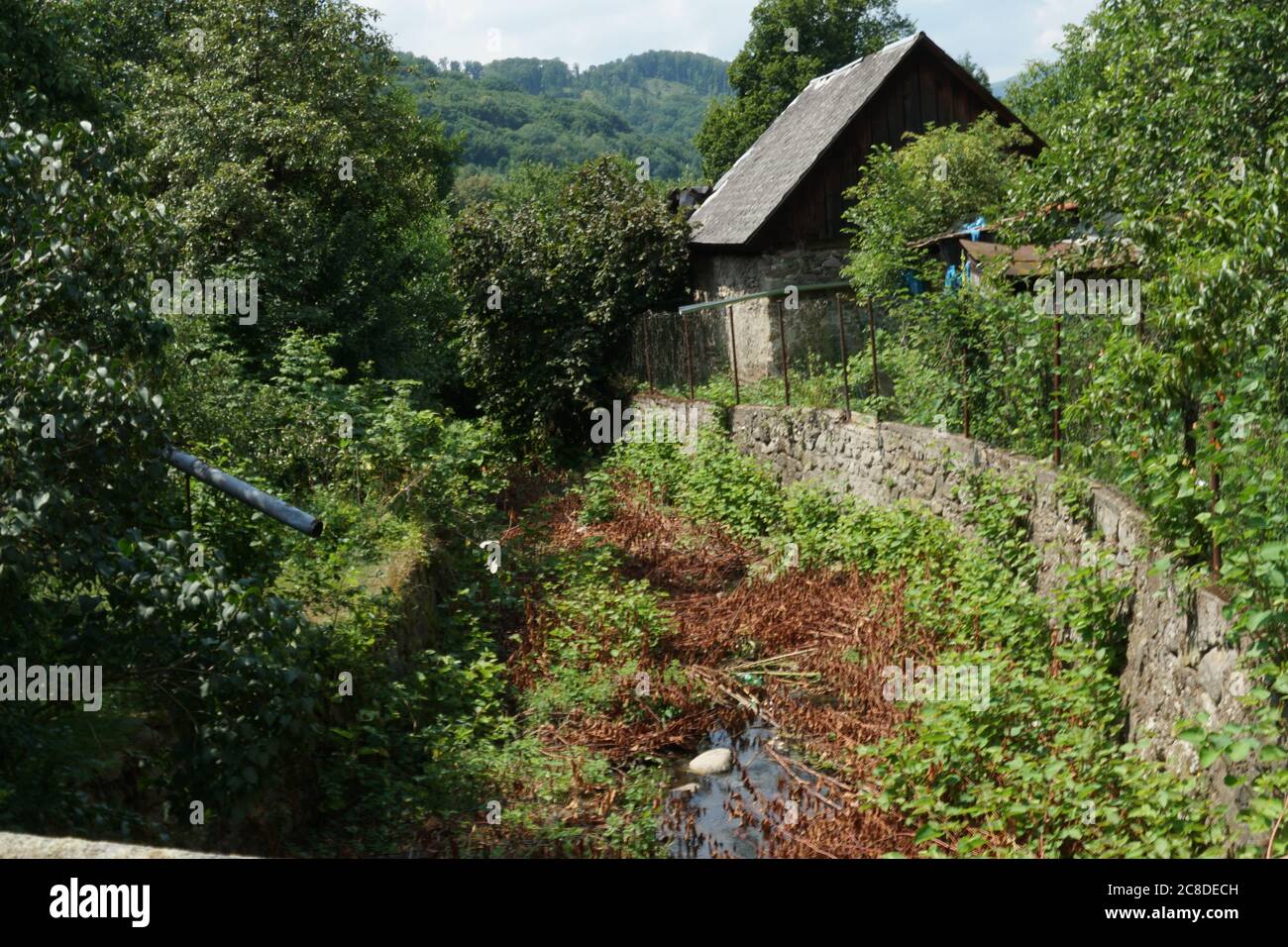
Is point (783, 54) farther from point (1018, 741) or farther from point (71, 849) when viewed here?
point (71, 849)

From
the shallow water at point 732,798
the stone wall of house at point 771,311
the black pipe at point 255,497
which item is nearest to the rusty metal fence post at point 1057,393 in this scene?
the shallow water at point 732,798

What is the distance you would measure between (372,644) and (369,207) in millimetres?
15870

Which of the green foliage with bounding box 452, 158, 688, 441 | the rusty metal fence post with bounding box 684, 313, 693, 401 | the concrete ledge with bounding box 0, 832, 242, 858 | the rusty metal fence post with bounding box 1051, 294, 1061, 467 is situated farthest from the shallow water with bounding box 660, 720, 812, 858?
the green foliage with bounding box 452, 158, 688, 441

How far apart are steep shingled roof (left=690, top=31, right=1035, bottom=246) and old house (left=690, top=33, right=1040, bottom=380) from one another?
0.03m

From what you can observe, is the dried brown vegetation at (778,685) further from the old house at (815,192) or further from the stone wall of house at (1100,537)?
the old house at (815,192)

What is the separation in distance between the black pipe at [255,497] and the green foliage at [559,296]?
47.2 ft

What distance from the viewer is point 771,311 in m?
18.0

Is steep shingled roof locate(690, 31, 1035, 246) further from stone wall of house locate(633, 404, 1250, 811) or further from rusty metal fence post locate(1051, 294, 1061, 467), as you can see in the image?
rusty metal fence post locate(1051, 294, 1061, 467)

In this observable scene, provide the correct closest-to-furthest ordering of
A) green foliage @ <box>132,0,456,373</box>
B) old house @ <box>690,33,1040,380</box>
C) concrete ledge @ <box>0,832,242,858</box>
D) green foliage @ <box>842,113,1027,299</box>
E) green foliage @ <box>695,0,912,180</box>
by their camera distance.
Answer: concrete ledge @ <box>0,832,242,858</box> → green foliage @ <box>842,113,1027,299</box> → green foliage @ <box>132,0,456,373</box> → old house @ <box>690,33,1040,380</box> → green foliage @ <box>695,0,912,180</box>

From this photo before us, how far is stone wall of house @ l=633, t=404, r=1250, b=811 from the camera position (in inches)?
230

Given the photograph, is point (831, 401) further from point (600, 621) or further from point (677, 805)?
point (677, 805)

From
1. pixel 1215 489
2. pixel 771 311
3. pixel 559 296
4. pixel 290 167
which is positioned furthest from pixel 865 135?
pixel 1215 489

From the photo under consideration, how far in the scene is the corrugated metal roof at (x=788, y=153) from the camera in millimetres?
19812

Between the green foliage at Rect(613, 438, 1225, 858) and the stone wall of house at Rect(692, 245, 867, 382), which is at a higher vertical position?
the stone wall of house at Rect(692, 245, 867, 382)
